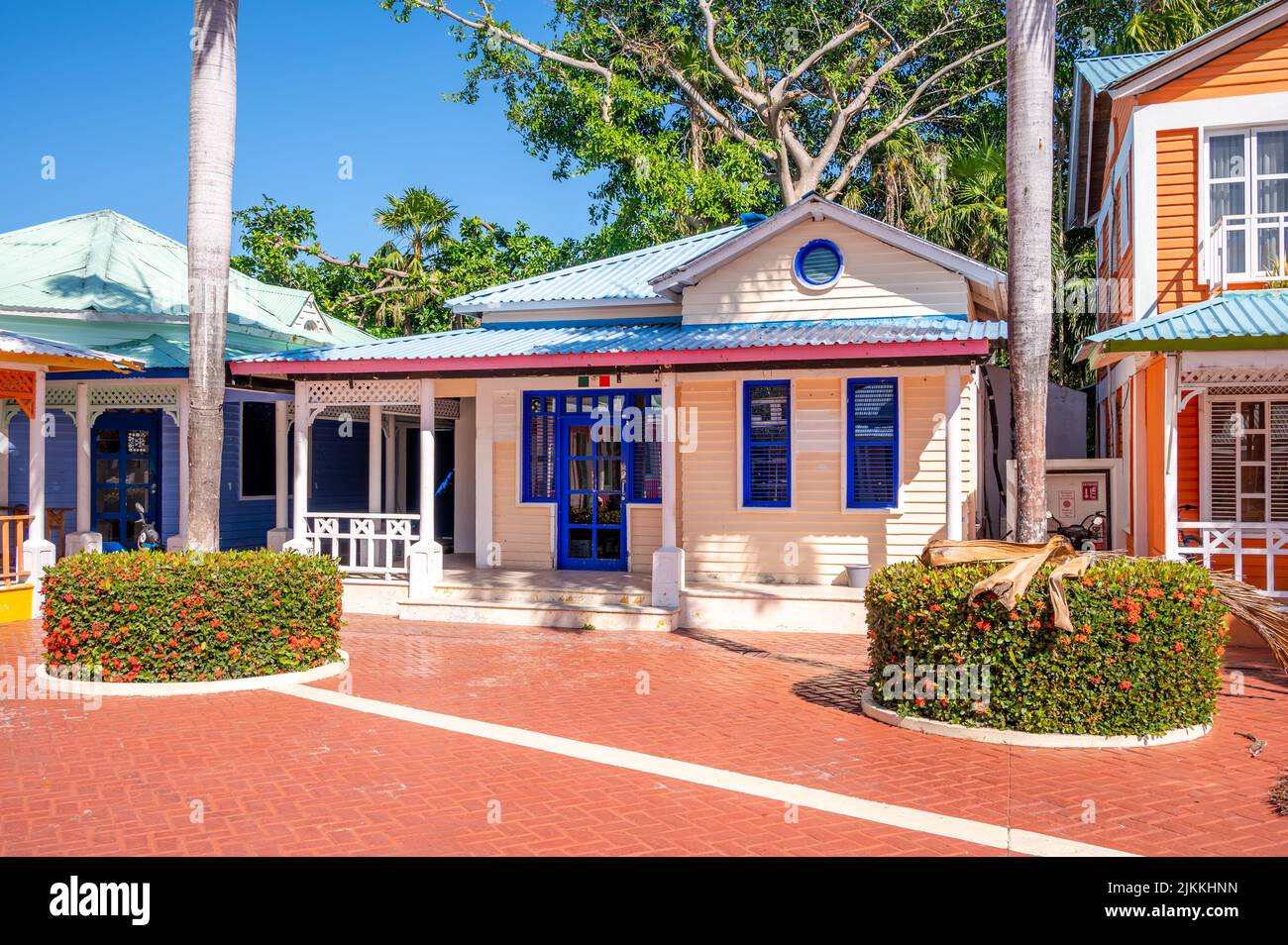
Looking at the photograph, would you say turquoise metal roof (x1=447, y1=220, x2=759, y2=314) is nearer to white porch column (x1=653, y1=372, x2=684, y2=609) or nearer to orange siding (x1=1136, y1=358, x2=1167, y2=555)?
white porch column (x1=653, y1=372, x2=684, y2=609)

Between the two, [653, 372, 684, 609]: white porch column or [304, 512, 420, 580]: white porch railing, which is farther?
[304, 512, 420, 580]: white porch railing

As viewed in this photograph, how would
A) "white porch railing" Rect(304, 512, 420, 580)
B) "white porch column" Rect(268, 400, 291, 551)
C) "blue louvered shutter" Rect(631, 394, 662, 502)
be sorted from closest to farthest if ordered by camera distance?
1. "white porch railing" Rect(304, 512, 420, 580)
2. "blue louvered shutter" Rect(631, 394, 662, 502)
3. "white porch column" Rect(268, 400, 291, 551)

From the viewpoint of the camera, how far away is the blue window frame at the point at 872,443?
45.9 feet

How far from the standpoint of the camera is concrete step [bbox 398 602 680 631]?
13016mm

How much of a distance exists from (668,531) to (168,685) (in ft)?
20.6

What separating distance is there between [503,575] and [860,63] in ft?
70.0

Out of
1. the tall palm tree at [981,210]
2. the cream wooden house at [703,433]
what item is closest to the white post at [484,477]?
the cream wooden house at [703,433]

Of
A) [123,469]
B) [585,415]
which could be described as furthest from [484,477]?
[123,469]

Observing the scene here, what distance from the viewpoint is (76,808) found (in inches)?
237

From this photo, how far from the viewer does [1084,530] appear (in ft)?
48.2

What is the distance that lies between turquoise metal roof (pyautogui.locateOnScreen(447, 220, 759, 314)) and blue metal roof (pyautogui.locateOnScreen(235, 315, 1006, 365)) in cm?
65

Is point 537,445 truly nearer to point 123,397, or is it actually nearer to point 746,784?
point 123,397

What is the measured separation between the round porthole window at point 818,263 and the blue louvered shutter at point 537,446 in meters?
4.11

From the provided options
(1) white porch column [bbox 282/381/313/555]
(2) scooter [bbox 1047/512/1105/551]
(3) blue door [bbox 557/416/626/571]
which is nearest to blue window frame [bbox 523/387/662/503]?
(3) blue door [bbox 557/416/626/571]
